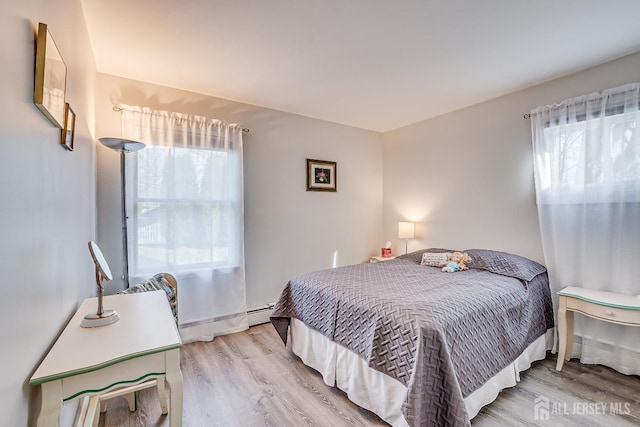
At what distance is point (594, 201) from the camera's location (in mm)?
2482

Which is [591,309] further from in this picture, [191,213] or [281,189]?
[191,213]

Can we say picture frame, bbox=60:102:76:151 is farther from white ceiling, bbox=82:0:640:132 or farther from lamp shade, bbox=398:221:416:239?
lamp shade, bbox=398:221:416:239

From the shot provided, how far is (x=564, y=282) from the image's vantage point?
264cm

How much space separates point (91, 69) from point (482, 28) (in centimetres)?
288

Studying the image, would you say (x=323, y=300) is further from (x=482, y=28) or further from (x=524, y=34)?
(x=524, y=34)

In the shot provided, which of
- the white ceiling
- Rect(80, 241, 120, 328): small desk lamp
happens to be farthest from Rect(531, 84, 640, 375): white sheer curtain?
Rect(80, 241, 120, 328): small desk lamp

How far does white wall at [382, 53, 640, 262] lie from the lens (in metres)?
2.87

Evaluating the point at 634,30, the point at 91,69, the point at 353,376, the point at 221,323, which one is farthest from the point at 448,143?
the point at 91,69

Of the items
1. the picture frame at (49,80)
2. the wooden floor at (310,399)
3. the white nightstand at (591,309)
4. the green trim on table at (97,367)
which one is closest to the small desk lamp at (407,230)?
the white nightstand at (591,309)

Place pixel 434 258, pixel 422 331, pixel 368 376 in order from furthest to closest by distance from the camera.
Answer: pixel 434 258 → pixel 368 376 → pixel 422 331

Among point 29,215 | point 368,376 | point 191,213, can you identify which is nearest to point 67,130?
point 29,215

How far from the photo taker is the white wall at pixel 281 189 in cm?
270

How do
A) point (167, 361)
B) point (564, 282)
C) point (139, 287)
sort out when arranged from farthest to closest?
point (564, 282)
point (139, 287)
point (167, 361)

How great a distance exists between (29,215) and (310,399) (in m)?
1.88
